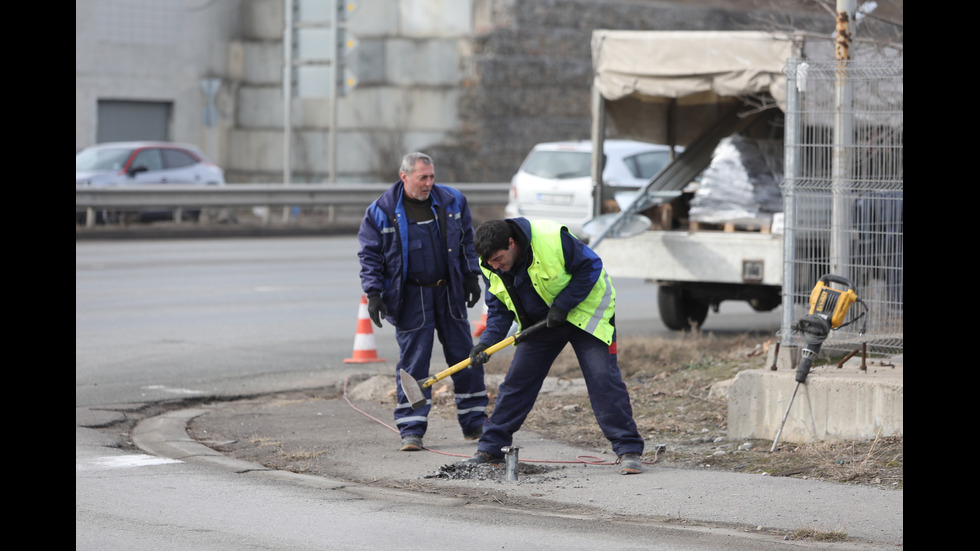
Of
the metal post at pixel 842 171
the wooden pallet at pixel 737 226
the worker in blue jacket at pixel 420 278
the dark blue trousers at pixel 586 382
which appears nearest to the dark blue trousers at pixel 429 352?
the worker in blue jacket at pixel 420 278

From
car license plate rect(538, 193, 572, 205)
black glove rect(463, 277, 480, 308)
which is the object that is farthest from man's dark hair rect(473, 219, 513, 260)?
car license plate rect(538, 193, 572, 205)

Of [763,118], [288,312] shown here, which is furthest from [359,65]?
[763,118]

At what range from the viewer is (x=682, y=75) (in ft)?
36.2

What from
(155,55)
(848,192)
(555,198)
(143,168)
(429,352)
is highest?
(155,55)

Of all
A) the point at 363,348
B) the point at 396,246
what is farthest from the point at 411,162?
the point at 363,348

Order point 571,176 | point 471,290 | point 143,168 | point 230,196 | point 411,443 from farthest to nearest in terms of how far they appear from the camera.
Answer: point 143,168, point 230,196, point 571,176, point 471,290, point 411,443

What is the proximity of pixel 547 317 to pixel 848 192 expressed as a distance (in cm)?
229

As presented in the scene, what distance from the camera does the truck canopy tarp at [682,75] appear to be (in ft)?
34.4

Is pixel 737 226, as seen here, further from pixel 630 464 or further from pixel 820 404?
pixel 630 464

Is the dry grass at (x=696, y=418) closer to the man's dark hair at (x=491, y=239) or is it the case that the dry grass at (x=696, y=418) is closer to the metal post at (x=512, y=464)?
the metal post at (x=512, y=464)

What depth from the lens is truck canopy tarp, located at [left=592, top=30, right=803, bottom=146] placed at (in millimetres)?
10492

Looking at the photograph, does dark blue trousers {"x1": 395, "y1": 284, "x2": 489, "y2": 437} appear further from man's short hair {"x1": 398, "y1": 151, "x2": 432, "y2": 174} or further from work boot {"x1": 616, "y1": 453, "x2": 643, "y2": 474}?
work boot {"x1": 616, "y1": 453, "x2": 643, "y2": 474}
